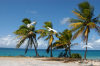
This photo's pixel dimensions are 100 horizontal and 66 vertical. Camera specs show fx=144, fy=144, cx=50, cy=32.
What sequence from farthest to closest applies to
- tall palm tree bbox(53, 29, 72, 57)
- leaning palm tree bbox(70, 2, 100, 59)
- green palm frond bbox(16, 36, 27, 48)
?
green palm frond bbox(16, 36, 27, 48), tall palm tree bbox(53, 29, 72, 57), leaning palm tree bbox(70, 2, 100, 59)

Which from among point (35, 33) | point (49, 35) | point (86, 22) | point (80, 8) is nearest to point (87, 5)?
point (80, 8)

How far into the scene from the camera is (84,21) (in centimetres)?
1947

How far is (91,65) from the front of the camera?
13.6m

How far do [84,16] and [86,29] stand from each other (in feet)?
6.09

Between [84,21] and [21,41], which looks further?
[21,41]

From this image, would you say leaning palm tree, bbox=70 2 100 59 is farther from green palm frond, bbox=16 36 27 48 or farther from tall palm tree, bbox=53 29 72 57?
green palm frond, bbox=16 36 27 48

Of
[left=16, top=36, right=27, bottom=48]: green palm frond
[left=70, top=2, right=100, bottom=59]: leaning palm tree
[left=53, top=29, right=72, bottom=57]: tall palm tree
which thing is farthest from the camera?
[left=16, top=36, right=27, bottom=48]: green palm frond

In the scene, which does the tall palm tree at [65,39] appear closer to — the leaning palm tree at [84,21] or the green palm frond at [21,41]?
the leaning palm tree at [84,21]

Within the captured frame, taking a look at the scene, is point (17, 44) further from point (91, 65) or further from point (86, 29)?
point (91, 65)

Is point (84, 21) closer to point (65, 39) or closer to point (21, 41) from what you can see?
point (65, 39)

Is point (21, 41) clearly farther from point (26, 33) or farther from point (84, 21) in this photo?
point (84, 21)

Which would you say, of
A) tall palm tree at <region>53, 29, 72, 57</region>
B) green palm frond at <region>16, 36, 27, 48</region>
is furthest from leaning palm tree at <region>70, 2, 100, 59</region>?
green palm frond at <region>16, 36, 27, 48</region>

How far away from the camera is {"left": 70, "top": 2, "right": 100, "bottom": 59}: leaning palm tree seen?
1866cm

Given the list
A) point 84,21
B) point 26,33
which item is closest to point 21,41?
point 26,33
